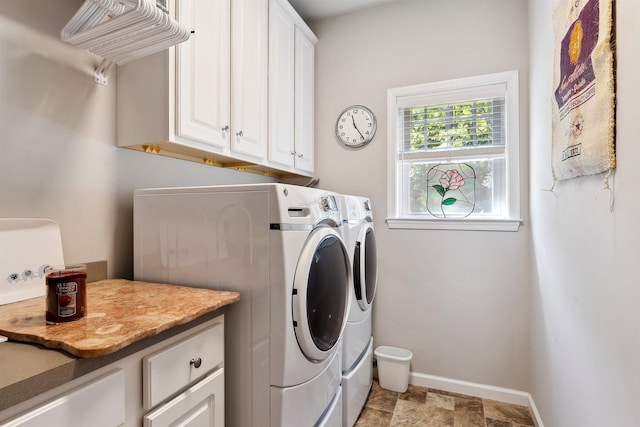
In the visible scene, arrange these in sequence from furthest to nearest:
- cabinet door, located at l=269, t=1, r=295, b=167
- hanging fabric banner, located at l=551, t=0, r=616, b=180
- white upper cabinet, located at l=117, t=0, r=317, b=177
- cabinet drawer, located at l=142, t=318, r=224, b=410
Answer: cabinet door, located at l=269, t=1, r=295, b=167
white upper cabinet, located at l=117, t=0, r=317, b=177
hanging fabric banner, located at l=551, t=0, r=616, b=180
cabinet drawer, located at l=142, t=318, r=224, b=410

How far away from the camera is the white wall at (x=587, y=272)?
35.4 inches

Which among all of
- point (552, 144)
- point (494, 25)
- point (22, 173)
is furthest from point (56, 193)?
point (494, 25)

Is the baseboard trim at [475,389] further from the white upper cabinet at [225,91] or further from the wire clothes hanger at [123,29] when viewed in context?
the wire clothes hanger at [123,29]

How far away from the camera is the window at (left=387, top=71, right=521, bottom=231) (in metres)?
2.19

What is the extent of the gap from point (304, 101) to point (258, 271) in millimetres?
1672

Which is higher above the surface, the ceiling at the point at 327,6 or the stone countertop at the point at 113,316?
the ceiling at the point at 327,6

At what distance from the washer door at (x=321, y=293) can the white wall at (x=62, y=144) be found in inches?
34.8

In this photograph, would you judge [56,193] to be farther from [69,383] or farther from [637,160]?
[637,160]

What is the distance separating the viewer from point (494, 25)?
7.23ft

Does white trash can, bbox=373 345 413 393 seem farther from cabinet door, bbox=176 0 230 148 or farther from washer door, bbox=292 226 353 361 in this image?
cabinet door, bbox=176 0 230 148

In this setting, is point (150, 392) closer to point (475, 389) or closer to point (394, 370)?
point (394, 370)

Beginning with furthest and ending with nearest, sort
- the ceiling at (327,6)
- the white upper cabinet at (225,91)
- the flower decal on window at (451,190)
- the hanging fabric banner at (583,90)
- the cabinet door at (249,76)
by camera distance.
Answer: the ceiling at (327,6) → the flower decal on window at (451,190) → the cabinet door at (249,76) → the white upper cabinet at (225,91) → the hanging fabric banner at (583,90)

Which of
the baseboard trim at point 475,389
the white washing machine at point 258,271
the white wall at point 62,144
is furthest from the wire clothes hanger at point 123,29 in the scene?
the baseboard trim at point 475,389

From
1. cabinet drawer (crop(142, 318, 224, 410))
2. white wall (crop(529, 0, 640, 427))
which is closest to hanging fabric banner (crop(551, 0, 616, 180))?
white wall (crop(529, 0, 640, 427))
